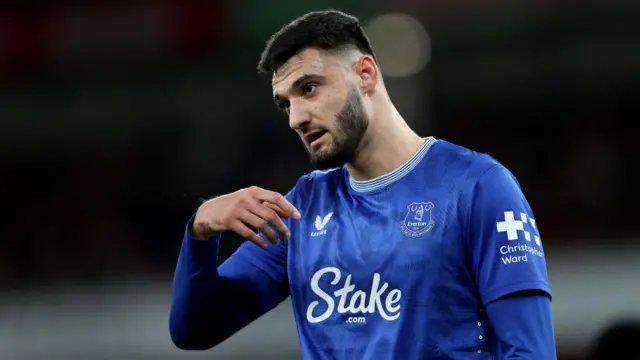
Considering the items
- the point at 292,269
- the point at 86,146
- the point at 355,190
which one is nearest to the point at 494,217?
the point at 355,190

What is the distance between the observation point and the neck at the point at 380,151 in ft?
7.22

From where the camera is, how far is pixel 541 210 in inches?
202

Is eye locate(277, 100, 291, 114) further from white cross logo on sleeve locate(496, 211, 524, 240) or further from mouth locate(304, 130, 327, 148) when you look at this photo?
white cross logo on sleeve locate(496, 211, 524, 240)

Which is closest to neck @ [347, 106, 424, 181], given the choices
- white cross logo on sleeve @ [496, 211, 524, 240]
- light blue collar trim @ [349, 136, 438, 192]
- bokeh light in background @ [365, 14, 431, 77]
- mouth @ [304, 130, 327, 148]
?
light blue collar trim @ [349, 136, 438, 192]

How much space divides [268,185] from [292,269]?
3.29m

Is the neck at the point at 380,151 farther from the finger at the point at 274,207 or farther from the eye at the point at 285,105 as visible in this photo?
the finger at the point at 274,207

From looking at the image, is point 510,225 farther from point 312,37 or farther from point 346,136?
point 312,37

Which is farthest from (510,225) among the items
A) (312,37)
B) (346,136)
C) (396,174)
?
(312,37)

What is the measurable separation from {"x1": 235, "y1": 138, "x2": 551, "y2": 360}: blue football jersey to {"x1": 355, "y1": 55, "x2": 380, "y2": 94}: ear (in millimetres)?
216

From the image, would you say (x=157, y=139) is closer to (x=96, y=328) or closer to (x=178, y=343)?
(x=96, y=328)

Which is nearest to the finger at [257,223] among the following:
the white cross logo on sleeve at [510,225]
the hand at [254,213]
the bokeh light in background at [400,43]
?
the hand at [254,213]

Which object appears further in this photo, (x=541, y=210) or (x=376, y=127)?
(x=541, y=210)

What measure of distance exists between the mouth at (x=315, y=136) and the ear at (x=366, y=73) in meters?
0.18

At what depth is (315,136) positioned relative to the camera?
214 centimetres
